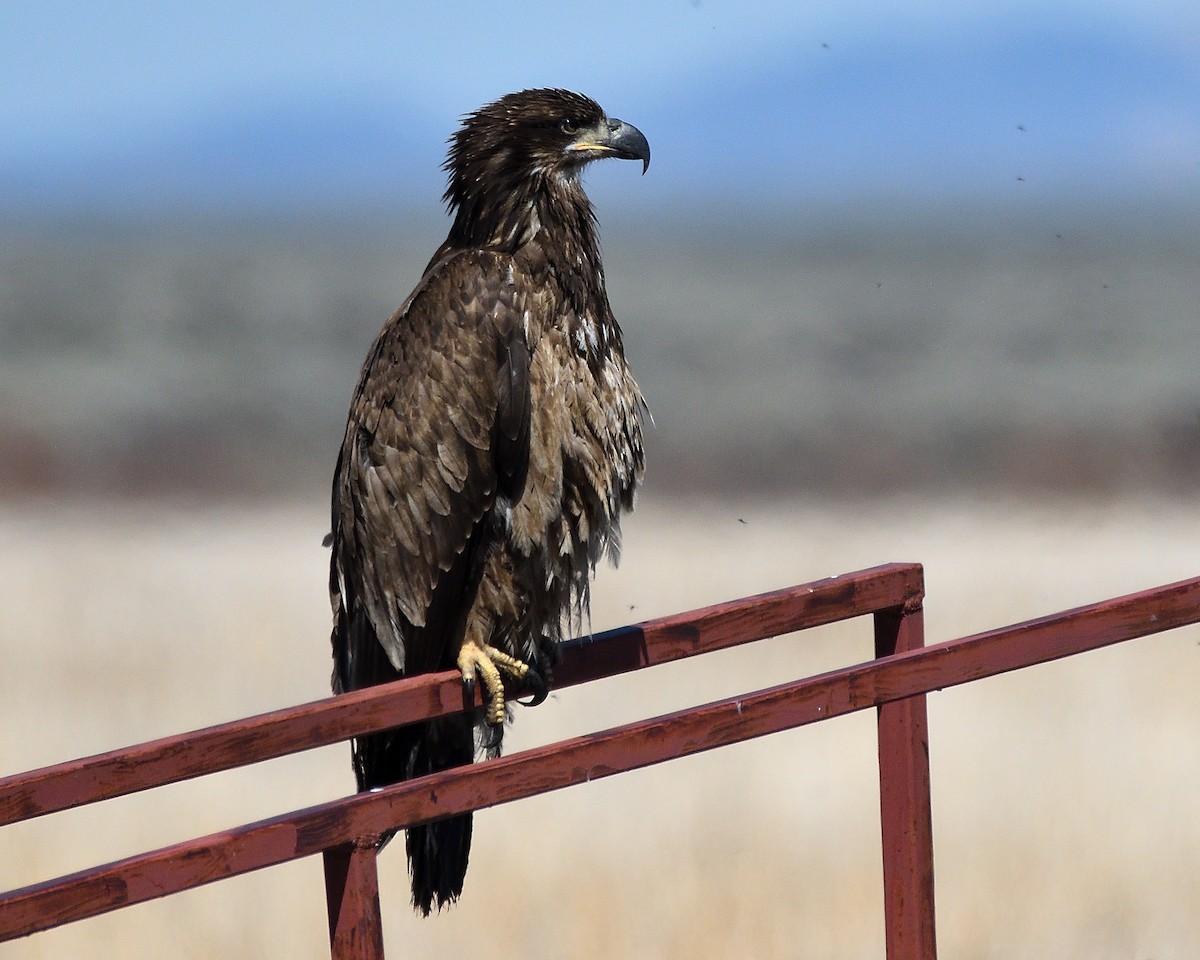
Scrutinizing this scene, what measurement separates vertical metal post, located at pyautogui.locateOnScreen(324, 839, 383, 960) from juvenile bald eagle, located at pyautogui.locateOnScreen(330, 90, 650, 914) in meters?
1.58

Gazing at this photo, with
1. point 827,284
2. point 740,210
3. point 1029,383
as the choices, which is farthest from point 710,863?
point 740,210

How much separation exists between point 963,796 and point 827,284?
44.1 m

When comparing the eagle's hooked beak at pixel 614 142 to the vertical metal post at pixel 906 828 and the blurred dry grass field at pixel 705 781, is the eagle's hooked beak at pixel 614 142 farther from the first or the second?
the blurred dry grass field at pixel 705 781

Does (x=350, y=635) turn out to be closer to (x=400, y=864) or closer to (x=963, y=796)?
(x=963, y=796)

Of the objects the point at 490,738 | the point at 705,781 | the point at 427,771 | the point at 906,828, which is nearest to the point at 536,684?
the point at 490,738

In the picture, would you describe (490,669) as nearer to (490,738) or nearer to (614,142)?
(490,738)

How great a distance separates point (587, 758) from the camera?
3.52 meters

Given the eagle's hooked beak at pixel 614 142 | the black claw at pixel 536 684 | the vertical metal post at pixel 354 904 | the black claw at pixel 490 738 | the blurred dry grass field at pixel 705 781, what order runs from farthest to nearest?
the blurred dry grass field at pixel 705 781 < the eagle's hooked beak at pixel 614 142 < the black claw at pixel 490 738 < the black claw at pixel 536 684 < the vertical metal post at pixel 354 904

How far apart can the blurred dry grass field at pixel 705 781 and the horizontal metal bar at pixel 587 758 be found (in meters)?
5.02

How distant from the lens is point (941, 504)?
20.0 meters

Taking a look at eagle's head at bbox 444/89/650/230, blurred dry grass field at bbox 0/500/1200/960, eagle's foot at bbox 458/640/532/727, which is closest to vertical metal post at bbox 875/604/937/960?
eagle's foot at bbox 458/640/532/727

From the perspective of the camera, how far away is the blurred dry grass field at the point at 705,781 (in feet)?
29.3

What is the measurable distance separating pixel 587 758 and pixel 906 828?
918mm

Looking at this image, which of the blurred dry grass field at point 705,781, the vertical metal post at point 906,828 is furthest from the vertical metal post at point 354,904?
the blurred dry grass field at point 705,781
